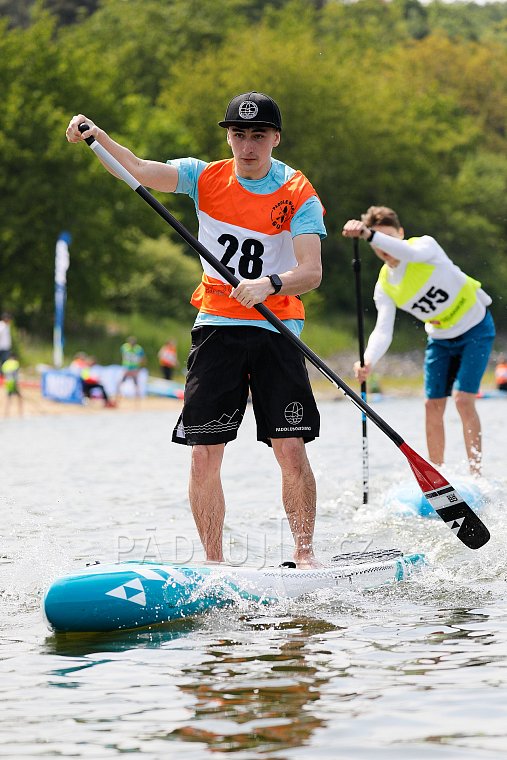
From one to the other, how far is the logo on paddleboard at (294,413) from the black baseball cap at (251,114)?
51.9 inches

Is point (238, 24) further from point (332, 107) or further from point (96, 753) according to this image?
point (96, 753)

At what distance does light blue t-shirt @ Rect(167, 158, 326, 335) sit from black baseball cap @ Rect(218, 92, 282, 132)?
0.25 m

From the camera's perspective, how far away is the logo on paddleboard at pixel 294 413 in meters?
6.29

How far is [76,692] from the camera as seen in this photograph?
4461 mm

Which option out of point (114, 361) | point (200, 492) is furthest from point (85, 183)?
point (200, 492)

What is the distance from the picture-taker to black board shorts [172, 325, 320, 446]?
627 centimetres

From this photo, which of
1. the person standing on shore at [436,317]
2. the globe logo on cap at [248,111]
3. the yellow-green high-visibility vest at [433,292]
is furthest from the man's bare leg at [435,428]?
the globe logo on cap at [248,111]

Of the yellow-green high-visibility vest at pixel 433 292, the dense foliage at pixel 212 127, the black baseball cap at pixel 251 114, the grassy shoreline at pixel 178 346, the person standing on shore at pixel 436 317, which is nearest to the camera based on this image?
the black baseball cap at pixel 251 114

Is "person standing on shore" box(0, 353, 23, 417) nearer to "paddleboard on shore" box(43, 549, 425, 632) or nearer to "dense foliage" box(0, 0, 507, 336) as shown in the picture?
"dense foliage" box(0, 0, 507, 336)

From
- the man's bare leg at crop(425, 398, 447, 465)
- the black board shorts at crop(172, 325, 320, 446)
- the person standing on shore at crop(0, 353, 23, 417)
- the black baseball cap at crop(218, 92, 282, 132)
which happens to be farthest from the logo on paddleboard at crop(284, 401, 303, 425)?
the person standing on shore at crop(0, 353, 23, 417)

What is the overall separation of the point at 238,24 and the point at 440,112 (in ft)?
44.7

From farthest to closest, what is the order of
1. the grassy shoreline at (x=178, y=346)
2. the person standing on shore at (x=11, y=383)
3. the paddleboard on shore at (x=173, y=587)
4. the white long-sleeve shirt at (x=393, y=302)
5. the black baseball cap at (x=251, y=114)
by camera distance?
the grassy shoreline at (x=178, y=346)
the person standing on shore at (x=11, y=383)
the white long-sleeve shirt at (x=393, y=302)
the black baseball cap at (x=251, y=114)
the paddleboard on shore at (x=173, y=587)

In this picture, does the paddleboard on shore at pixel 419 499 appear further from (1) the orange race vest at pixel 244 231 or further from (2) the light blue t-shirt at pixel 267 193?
(1) the orange race vest at pixel 244 231

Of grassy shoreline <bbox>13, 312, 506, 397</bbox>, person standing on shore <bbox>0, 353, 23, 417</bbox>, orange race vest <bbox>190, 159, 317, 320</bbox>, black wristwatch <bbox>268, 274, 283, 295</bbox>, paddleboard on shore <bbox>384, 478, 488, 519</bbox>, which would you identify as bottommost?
paddleboard on shore <bbox>384, 478, 488, 519</bbox>
